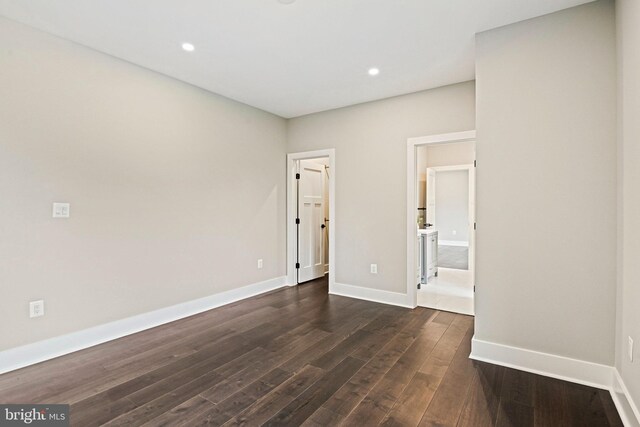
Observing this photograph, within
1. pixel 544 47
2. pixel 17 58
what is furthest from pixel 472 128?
pixel 17 58

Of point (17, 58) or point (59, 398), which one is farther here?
point (17, 58)

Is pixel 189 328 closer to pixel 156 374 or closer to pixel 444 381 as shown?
pixel 156 374

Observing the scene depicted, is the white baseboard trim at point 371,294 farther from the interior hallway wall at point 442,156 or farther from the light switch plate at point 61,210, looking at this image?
the interior hallway wall at point 442,156

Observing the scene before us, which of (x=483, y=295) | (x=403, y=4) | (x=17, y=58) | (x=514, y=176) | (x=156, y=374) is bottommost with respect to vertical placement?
(x=156, y=374)

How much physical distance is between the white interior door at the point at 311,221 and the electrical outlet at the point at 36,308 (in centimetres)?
332

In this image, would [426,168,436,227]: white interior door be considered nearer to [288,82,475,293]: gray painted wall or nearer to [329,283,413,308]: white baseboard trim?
[288,82,475,293]: gray painted wall

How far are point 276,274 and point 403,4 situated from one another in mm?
3931

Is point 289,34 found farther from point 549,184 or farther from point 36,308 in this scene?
point 36,308

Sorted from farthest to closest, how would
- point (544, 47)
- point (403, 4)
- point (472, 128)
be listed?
point (472, 128) → point (544, 47) → point (403, 4)

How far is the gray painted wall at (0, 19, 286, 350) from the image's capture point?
2.46 meters

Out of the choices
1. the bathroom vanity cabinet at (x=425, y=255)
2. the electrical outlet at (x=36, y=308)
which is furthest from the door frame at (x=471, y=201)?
the electrical outlet at (x=36, y=308)

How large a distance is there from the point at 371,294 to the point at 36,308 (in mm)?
3560

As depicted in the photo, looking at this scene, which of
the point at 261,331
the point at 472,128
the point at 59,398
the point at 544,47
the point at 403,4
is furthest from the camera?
the point at 472,128

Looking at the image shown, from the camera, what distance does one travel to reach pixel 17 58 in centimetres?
244
